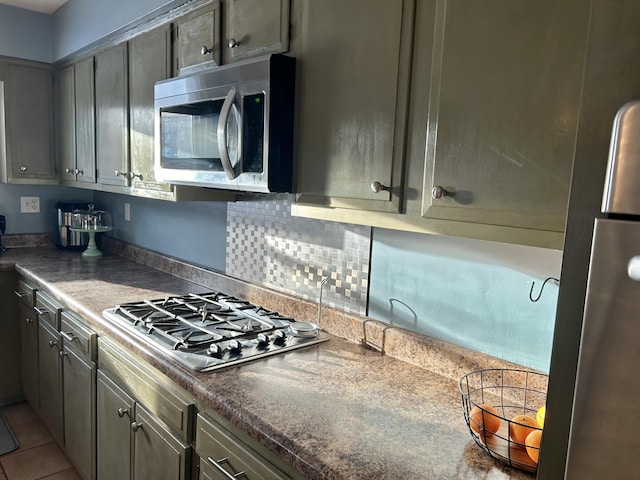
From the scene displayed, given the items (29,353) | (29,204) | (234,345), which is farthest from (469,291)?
(29,204)

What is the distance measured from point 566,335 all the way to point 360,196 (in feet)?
2.56

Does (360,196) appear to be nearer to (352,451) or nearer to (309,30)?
(309,30)

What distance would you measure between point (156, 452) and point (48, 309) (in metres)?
1.26

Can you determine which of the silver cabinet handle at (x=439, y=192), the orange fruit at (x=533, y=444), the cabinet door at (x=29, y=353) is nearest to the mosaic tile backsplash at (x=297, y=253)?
the silver cabinet handle at (x=439, y=192)

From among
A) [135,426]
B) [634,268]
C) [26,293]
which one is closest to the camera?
[634,268]

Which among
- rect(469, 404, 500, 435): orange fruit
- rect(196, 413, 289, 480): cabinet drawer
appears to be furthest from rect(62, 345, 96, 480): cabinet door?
rect(469, 404, 500, 435): orange fruit

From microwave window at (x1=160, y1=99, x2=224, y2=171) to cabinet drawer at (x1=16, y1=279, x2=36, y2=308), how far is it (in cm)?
129

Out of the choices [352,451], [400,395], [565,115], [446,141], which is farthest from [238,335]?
[565,115]

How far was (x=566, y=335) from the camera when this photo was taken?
61 cm

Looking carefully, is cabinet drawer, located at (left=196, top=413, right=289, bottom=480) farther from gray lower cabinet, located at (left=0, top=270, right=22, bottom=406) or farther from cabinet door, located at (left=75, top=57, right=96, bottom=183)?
gray lower cabinet, located at (left=0, top=270, right=22, bottom=406)

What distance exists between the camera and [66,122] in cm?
326

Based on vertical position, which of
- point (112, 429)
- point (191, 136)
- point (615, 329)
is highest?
point (191, 136)

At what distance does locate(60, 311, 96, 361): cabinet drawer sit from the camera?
199cm

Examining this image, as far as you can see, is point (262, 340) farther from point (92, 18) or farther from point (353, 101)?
point (92, 18)
